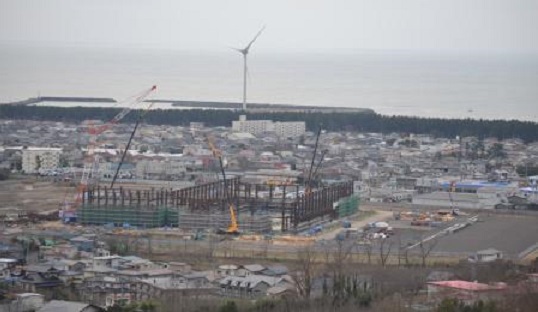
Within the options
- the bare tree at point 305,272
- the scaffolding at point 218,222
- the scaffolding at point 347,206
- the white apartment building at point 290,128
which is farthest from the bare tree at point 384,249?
the white apartment building at point 290,128

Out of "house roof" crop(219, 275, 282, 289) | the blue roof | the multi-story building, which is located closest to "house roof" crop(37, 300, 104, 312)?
"house roof" crop(219, 275, 282, 289)

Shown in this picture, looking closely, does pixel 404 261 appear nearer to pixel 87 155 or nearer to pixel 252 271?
pixel 252 271

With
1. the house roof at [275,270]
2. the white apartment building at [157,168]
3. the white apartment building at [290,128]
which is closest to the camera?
the house roof at [275,270]

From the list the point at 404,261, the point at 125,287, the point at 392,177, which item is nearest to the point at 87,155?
the point at 392,177

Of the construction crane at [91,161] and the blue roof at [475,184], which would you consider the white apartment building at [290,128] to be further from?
the blue roof at [475,184]

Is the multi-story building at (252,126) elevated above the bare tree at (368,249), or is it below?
above

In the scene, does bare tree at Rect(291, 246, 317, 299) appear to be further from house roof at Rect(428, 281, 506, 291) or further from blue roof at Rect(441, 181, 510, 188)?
blue roof at Rect(441, 181, 510, 188)
